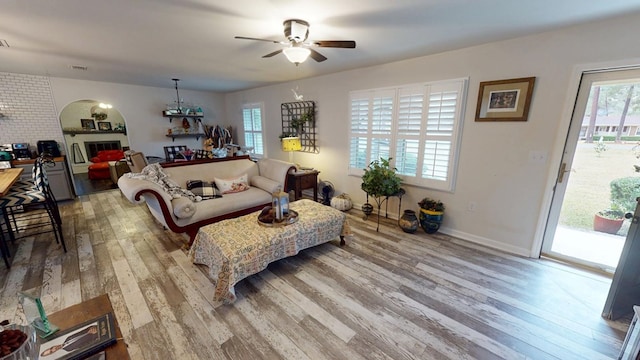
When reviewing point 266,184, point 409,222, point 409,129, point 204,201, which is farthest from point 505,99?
point 204,201

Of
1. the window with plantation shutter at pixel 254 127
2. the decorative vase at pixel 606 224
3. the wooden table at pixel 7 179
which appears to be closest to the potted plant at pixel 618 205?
the decorative vase at pixel 606 224

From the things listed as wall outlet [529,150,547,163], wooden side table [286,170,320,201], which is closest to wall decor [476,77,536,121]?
wall outlet [529,150,547,163]

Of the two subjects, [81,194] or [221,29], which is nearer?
[221,29]

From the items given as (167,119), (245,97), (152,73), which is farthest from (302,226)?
(167,119)

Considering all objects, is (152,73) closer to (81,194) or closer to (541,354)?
(81,194)

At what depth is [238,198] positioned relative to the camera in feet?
10.5

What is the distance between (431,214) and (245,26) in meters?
2.93

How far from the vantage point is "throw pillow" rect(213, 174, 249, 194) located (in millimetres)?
3412

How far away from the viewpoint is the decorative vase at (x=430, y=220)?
3100 mm

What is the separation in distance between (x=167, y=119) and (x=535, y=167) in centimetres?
705

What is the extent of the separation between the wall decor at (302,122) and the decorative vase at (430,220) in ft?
7.37

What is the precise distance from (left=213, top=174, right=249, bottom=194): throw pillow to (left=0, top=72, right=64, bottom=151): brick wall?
375 centimetres

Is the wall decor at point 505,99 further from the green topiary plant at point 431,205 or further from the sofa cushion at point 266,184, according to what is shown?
the sofa cushion at point 266,184

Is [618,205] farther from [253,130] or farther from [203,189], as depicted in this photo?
[253,130]
